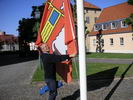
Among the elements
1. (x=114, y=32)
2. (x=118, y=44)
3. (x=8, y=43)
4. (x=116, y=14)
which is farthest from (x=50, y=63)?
(x=8, y=43)

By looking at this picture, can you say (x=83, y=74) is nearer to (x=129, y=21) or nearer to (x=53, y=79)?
(x=53, y=79)

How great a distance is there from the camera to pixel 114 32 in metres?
48.3

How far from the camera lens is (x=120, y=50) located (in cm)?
4659

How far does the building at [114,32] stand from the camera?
4516 centimetres

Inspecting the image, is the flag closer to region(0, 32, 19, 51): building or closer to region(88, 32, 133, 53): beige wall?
region(88, 32, 133, 53): beige wall

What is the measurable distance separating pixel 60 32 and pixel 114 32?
43.2 metres

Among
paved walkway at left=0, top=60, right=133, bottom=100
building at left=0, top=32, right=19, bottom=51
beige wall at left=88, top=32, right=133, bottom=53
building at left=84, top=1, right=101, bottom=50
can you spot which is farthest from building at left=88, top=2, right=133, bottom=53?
building at left=0, top=32, right=19, bottom=51

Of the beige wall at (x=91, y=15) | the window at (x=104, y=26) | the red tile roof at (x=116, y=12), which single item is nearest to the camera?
the red tile roof at (x=116, y=12)

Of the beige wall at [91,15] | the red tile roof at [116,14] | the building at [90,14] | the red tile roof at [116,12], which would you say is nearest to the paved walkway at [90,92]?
the red tile roof at [116,14]

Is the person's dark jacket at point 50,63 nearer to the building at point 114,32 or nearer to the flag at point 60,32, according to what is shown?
the flag at point 60,32

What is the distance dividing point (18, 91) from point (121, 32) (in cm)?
3890

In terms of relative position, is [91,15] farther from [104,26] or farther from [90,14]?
[104,26]

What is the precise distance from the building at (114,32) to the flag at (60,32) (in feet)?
127

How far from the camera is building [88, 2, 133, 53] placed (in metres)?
45.2
